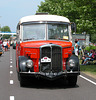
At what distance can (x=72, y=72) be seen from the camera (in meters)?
11.5

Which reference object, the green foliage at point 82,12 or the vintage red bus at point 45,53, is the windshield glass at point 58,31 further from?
the green foliage at point 82,12

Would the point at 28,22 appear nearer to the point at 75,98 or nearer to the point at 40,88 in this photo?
the point at 40,88

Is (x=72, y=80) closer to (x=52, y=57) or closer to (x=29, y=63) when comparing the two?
(x=52, y=57)

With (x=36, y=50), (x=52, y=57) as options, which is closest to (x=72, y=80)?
(x=52, y=57)

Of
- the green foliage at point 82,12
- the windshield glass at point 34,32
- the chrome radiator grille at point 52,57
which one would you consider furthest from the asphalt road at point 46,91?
the green foliage at point 82,12

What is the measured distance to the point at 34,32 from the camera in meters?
12.5

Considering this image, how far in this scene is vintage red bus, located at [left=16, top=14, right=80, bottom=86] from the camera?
37.3 ft

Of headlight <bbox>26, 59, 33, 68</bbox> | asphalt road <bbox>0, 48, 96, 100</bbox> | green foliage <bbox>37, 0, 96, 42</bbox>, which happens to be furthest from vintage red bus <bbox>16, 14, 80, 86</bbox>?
green foliage <bbox>37, 0, 96, 42</bbox>

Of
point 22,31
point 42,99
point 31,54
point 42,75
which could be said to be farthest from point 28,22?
point 42,99

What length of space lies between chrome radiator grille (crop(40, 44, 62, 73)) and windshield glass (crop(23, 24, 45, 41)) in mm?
1069

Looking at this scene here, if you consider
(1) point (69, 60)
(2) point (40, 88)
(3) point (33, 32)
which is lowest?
(2) point (40, 88)

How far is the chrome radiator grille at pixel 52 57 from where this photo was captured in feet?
37.2

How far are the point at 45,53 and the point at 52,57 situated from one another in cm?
27

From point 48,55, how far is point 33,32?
1.50 metres
